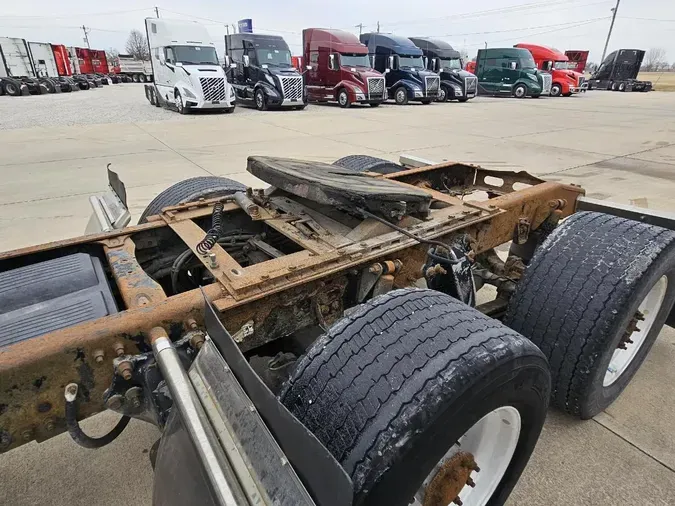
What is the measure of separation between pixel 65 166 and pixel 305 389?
304 inches

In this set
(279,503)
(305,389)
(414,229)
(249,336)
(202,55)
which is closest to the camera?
(279,503)

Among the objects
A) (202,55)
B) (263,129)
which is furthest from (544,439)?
(202,55)

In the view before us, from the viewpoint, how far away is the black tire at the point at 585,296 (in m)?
1.85

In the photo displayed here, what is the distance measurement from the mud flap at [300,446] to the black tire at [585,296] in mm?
1384

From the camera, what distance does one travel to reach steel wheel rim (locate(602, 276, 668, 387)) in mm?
2332

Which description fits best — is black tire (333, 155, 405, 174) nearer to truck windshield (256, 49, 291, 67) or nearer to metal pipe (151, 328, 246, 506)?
metal pipe (151, 328, 246, 506)

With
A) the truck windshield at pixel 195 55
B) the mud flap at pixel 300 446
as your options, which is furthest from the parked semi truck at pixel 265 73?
the mud flap at pixel 300 446

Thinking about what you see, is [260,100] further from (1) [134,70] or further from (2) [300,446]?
(1) [134,70]

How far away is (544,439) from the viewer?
209 centimetres

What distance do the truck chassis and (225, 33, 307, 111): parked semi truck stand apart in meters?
14.7

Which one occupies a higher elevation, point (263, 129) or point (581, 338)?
point (581, 338)

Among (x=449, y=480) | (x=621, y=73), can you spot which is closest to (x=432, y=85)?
(x=449, y=480)

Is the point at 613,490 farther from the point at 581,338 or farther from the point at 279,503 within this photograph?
the point at 279,503

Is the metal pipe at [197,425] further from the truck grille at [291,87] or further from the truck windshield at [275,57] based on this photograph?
the truck windshield at [275,57]
